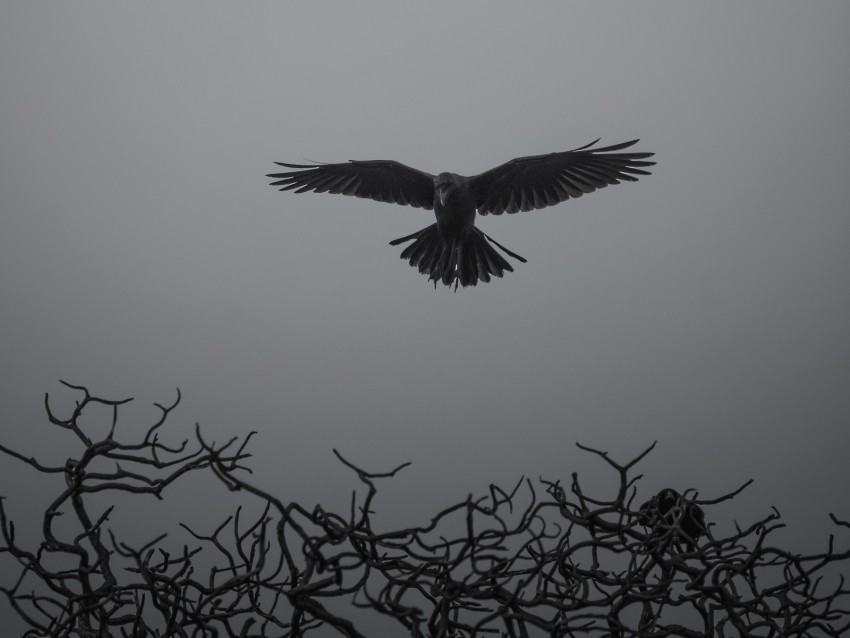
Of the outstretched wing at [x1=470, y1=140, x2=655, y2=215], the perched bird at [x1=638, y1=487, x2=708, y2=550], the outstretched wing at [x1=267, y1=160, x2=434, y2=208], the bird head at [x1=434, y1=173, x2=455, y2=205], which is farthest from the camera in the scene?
the outstretched wing at [x1=267, y1=160, x2=434, y2=208]

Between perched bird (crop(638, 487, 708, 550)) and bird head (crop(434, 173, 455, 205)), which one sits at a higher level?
bird head (crop(434, 173, 455, 205))

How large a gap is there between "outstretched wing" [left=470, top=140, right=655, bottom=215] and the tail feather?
19 centimetres

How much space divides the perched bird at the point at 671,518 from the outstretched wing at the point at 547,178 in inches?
87.8

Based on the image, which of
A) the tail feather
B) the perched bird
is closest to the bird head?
the tail feather

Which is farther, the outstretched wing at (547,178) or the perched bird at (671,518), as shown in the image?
the outstretched wing at (547,178)

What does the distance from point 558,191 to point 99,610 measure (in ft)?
9.83

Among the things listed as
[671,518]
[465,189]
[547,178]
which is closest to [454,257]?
[465,189]

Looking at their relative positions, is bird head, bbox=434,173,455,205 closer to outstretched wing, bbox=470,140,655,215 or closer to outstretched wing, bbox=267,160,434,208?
outstretched wing, bbox=470,140,655,215

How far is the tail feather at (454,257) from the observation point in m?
3.57

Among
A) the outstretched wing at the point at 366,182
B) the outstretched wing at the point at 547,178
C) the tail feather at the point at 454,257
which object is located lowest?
the tail feather at the point at 454,257

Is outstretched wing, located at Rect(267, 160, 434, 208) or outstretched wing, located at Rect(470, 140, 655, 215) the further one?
outstretched wing, located at Rect(267, 160, 434, 208)

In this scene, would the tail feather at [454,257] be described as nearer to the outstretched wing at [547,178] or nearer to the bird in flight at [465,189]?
the bird in flight at [465,189]

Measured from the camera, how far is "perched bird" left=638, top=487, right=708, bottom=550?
1.08m

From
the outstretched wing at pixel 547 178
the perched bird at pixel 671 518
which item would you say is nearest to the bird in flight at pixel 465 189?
the outstretched wing at pixel 547 178
